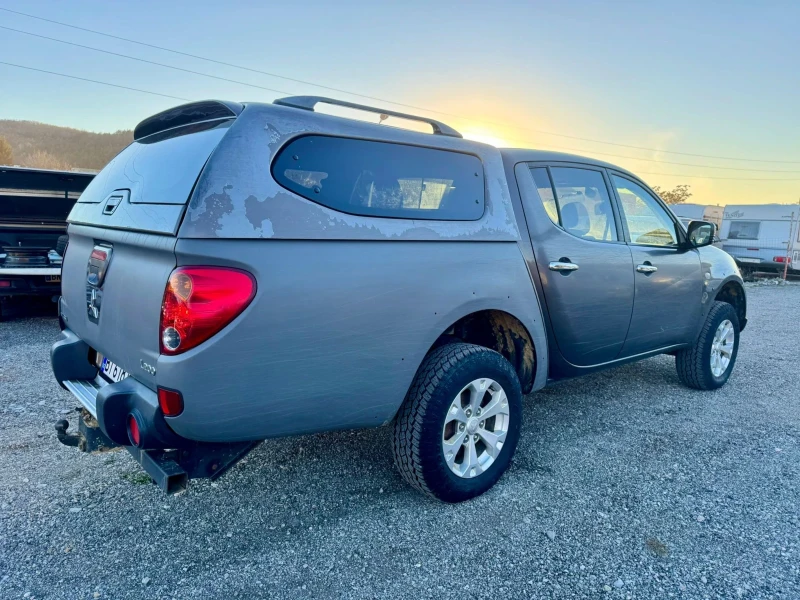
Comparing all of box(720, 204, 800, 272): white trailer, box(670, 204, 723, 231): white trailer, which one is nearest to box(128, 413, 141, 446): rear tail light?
box(720, 204, 800, 272): white trailer

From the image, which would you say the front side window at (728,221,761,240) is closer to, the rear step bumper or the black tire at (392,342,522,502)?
the black tire at (392,342,522,502)

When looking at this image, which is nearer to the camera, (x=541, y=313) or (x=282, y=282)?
(x=282, y=282)

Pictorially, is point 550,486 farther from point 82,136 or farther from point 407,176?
point 82,136

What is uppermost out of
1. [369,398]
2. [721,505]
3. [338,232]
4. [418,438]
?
[338,232]

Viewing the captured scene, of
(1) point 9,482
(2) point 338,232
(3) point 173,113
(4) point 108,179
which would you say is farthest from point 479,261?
(1) point 9,482

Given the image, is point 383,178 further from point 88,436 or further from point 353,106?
point 88,436

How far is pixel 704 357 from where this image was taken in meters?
4.79

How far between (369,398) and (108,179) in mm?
1862

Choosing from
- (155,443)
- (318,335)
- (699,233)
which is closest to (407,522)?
(318,335)

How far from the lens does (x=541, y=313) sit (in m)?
3.32

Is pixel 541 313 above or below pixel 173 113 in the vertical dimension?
below

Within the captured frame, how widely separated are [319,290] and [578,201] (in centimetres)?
226

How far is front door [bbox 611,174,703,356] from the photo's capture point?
402 cm

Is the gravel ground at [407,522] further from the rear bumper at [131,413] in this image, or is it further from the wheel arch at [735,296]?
the wheel arch at [735,296]
